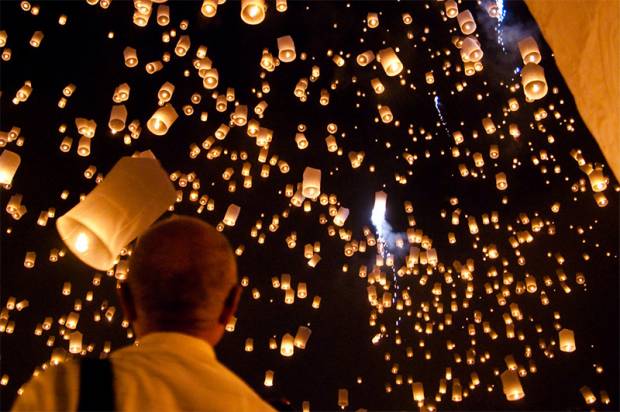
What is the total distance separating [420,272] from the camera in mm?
12656

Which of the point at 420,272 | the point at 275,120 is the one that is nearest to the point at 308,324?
the point at 420,272

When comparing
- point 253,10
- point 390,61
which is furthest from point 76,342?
point 253,10

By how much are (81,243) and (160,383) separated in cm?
194

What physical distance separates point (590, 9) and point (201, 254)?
1.22 metres

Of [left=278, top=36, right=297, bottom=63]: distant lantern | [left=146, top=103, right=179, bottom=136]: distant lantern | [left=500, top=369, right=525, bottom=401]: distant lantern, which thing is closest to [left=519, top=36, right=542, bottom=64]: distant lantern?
[left=278, top=36, right=297, bottom=63]: distant lantern

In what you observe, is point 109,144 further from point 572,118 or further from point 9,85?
point 572,118

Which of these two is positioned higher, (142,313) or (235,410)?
(142,313)

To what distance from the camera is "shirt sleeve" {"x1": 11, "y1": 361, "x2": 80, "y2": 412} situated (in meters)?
0.89

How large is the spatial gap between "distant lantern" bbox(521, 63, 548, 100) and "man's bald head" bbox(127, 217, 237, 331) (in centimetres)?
344

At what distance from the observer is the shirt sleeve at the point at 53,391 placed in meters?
0.89

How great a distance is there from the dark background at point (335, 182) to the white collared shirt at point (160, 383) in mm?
8213

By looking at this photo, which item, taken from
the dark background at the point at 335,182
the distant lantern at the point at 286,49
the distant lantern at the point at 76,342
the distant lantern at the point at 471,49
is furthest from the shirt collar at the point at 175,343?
the dark background at the point at 335,182

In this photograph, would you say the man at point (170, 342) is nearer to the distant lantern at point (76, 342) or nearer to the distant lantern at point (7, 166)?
the distant lantern at point (7, 166)

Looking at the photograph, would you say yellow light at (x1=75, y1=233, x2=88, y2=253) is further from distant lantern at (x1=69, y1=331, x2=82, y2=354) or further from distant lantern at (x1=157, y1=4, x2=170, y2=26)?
distant lantern at (x1=69, y1=331, x2=82, y2=354)
